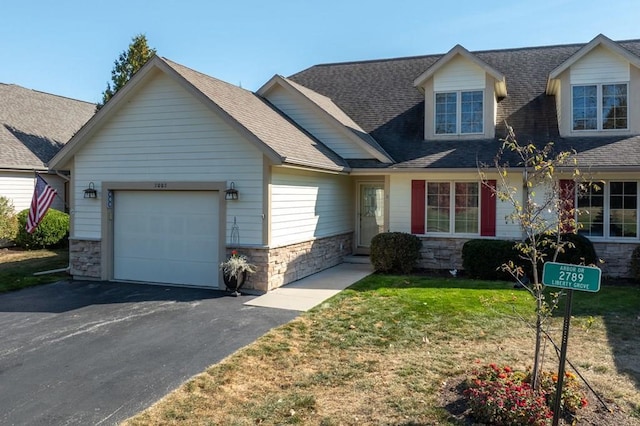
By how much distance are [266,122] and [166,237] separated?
368cm

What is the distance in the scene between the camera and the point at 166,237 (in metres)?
11.8

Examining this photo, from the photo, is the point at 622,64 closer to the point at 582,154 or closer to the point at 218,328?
the point at 582,154

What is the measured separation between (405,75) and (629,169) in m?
A: 8.62

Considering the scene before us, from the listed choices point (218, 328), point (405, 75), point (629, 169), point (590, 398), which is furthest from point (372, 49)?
point (590, 398)

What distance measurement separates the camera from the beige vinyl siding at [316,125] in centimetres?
1436

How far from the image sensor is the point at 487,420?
4734 millimetres

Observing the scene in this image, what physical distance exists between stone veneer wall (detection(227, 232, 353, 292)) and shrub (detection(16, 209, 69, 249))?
10824mm

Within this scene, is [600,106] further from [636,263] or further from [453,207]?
[453,207]

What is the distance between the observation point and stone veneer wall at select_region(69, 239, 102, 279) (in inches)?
486

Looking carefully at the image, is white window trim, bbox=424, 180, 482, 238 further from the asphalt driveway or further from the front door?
the asphalt driveway

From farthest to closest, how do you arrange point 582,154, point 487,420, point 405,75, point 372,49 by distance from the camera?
point 372,49
point 405,75
point 582,154
point 487,420

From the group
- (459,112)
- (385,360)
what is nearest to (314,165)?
(459,112)

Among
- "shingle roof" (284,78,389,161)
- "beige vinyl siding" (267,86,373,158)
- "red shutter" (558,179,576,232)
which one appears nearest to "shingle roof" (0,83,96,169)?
"beige vinyl siding" (267,86,373,158)

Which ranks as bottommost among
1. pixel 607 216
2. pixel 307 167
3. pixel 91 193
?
pixel 607 216
